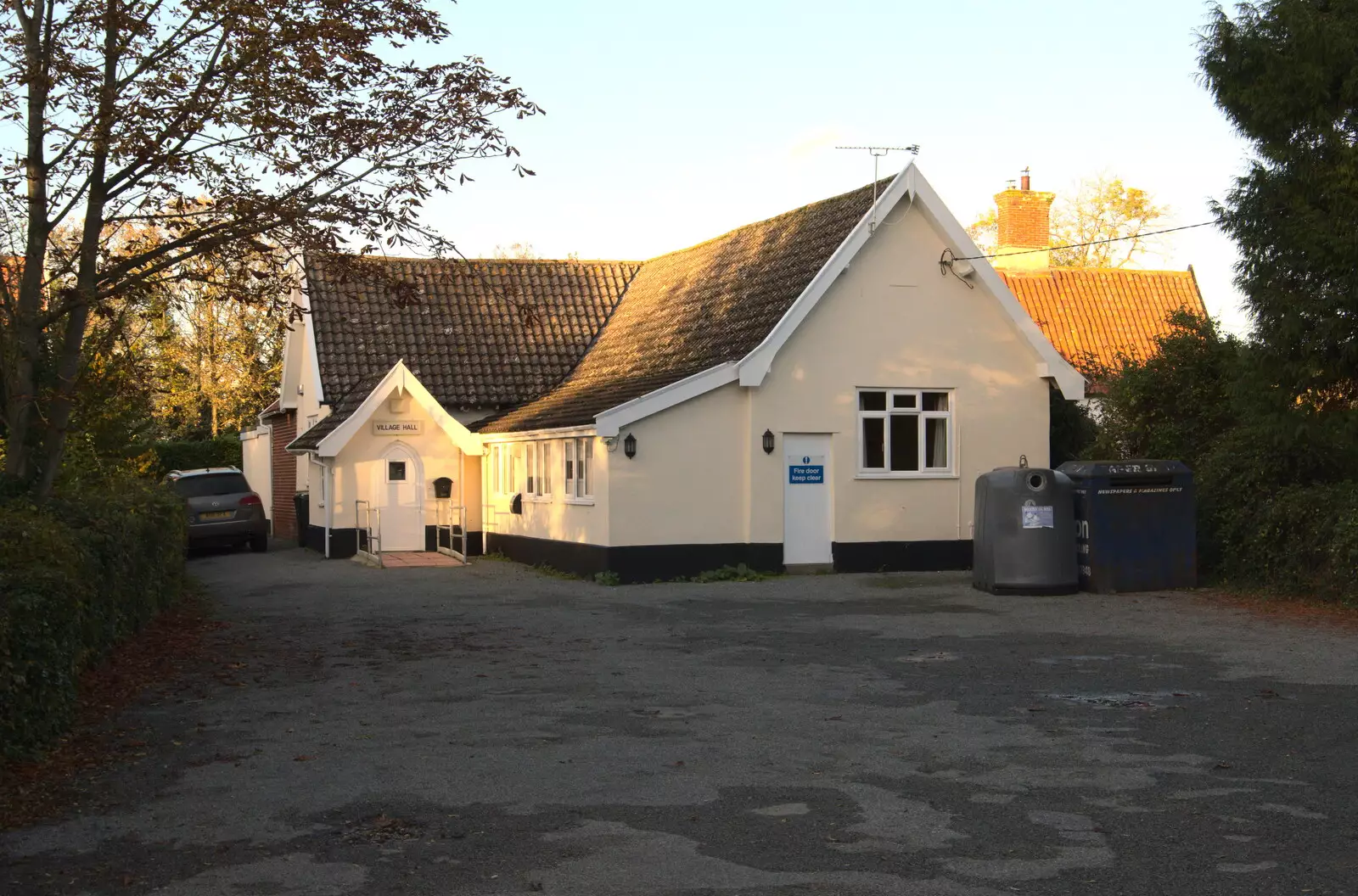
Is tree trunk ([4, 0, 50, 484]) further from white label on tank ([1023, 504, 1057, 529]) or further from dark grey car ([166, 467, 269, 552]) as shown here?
dark grey car ([166, 467, 269, 552])

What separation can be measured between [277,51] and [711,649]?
21.1ft

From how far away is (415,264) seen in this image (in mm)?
31781

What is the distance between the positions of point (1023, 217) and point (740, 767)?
Result: 39338 millimetres

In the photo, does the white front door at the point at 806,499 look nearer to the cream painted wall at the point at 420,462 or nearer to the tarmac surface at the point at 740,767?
the tarmac surface at the point at 740,767

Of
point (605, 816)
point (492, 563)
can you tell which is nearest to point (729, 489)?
point (492, 563)

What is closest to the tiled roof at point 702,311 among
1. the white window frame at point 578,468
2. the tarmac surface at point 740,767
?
the white window frame at point 578,468

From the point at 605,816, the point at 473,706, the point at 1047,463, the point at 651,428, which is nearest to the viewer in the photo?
the point at 605,816

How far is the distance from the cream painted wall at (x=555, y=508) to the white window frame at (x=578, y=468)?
7cm

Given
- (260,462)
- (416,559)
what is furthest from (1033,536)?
(260,462)

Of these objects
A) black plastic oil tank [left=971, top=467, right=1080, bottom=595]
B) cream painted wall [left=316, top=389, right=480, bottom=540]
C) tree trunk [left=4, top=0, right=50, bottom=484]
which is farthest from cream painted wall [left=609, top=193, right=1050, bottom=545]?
tree trunk [left=4, top=0, right=50, bottom=484]

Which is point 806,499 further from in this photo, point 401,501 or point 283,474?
point 283,474

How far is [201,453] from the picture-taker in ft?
146

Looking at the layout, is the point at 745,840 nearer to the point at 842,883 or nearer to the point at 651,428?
the point at 842,883

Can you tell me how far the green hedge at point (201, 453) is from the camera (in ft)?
144
